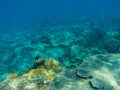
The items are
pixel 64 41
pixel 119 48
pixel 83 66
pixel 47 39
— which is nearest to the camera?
pixel 83 66

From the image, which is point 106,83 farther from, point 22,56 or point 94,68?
point 22,56

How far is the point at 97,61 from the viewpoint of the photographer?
6.68 metres

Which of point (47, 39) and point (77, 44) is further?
point (47, 39)

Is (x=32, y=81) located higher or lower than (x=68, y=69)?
lower

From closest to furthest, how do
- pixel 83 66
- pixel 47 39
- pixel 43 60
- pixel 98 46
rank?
pixel 83 66, pixel 43 60, pixel 98 46, pixel 47 39

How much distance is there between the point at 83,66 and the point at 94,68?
0.34m

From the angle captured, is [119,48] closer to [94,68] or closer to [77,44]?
[77,44]

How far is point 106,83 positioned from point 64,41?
1217 cm

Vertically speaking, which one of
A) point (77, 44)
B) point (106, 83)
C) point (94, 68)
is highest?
point (77, 44)

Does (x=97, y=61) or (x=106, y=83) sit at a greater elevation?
(x=97, y=61)

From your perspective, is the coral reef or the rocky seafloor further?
the coral reef

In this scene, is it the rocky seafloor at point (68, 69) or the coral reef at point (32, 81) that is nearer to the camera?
the rocky seafloor at point (68, 69)

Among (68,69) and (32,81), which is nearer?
(68,69)

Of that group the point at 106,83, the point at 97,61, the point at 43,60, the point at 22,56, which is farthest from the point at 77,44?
the point at 106,83
